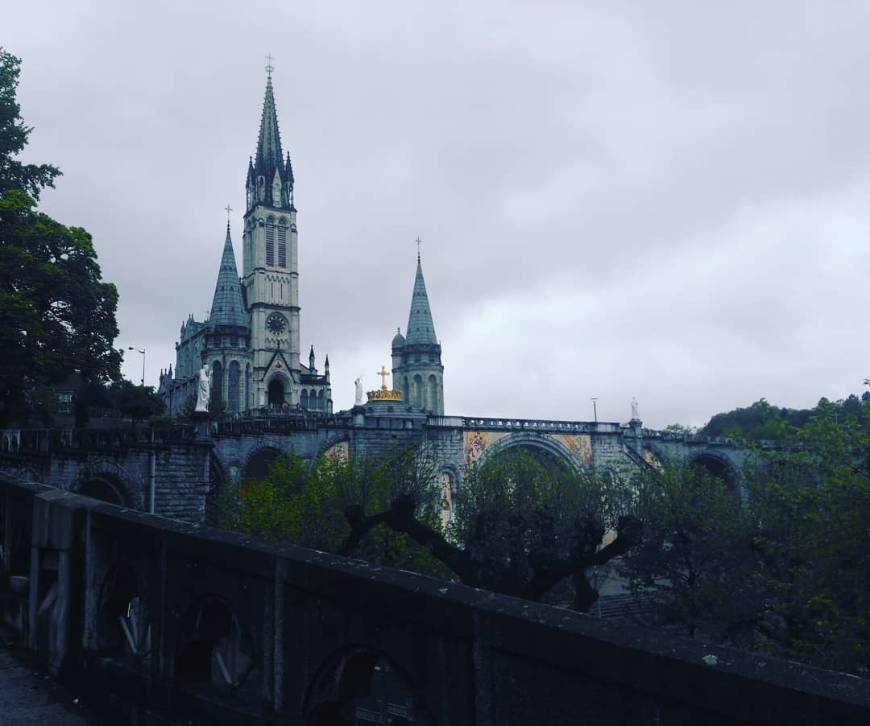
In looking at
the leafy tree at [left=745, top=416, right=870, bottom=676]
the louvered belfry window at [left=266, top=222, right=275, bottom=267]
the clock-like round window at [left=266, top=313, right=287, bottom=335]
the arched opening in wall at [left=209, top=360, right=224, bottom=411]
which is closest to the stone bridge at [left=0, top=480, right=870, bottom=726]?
the leafy tree at [left=745, top=416, right=870, bottom=676]

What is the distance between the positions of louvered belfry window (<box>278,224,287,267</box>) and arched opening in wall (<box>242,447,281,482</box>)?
58.8 metres

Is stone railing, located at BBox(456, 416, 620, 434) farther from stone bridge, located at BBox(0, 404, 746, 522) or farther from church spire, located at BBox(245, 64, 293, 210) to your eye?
church spire, located at BBox(245, 64, 293, 210)

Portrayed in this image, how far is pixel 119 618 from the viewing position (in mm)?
5766

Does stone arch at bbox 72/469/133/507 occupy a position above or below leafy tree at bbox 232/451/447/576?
above

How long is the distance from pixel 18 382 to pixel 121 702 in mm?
24836

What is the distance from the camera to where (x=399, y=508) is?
8.39 metres

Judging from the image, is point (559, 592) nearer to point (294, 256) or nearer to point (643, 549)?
point (643, 549)

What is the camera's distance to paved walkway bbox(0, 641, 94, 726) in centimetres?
486

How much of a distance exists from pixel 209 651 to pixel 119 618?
1377 millimetres

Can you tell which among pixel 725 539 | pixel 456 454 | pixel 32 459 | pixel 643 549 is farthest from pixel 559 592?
pixel 32 459

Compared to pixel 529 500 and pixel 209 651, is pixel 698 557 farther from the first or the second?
pixel 209 651

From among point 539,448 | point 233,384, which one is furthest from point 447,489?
point 233,384

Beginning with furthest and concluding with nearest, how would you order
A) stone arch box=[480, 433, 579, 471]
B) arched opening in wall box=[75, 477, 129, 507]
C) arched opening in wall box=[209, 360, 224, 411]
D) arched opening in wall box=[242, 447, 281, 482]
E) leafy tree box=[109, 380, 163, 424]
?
1. arched opening in wall box=[209, 360, 224, 411]
2. leafy tree box=[109, 380, 163, 424]
3. stone arch box=[480, 433, 579, 471]
4. arched opening in wall box=[242, 447, 281, 482]
5. arched opening in wall box=[75, 477, 129, 507]

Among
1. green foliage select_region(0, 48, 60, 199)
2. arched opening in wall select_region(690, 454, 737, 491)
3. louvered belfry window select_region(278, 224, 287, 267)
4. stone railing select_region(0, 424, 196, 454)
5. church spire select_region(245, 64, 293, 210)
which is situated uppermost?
church spire select_region(245, 64, 293, 210)
